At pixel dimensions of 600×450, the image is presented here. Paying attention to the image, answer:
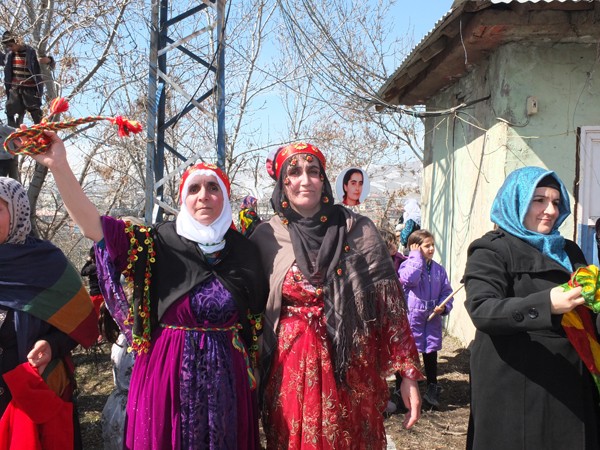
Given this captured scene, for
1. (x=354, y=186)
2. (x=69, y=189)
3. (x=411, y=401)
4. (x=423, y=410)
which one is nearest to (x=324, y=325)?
(x=411, y=401)

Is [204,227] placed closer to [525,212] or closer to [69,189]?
[69,189]

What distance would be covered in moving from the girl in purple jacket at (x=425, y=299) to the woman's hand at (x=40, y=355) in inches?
127

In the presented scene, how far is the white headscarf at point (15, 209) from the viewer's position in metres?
2.18

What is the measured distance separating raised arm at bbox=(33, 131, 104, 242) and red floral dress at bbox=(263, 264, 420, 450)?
792 millimetres

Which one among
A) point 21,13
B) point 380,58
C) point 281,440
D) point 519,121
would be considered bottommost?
point 281,440

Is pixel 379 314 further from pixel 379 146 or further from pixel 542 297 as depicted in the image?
pixel 379 146

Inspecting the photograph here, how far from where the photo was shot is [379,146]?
18.2m

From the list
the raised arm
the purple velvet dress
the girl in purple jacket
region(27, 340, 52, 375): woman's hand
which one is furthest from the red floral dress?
the girl in purple jacket

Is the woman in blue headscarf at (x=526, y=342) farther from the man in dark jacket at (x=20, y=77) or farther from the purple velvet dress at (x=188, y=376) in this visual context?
the man in dark jacket at (x=20, y=77)

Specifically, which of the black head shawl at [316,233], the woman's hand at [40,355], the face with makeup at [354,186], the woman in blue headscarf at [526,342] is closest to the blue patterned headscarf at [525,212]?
the woman in blue headscarf at [526,342]

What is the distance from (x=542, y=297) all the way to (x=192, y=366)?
4.37ft

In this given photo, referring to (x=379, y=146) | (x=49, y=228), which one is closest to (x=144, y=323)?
(x=49, y=228)

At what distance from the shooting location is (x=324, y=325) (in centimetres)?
221

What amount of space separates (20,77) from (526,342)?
5847mm
